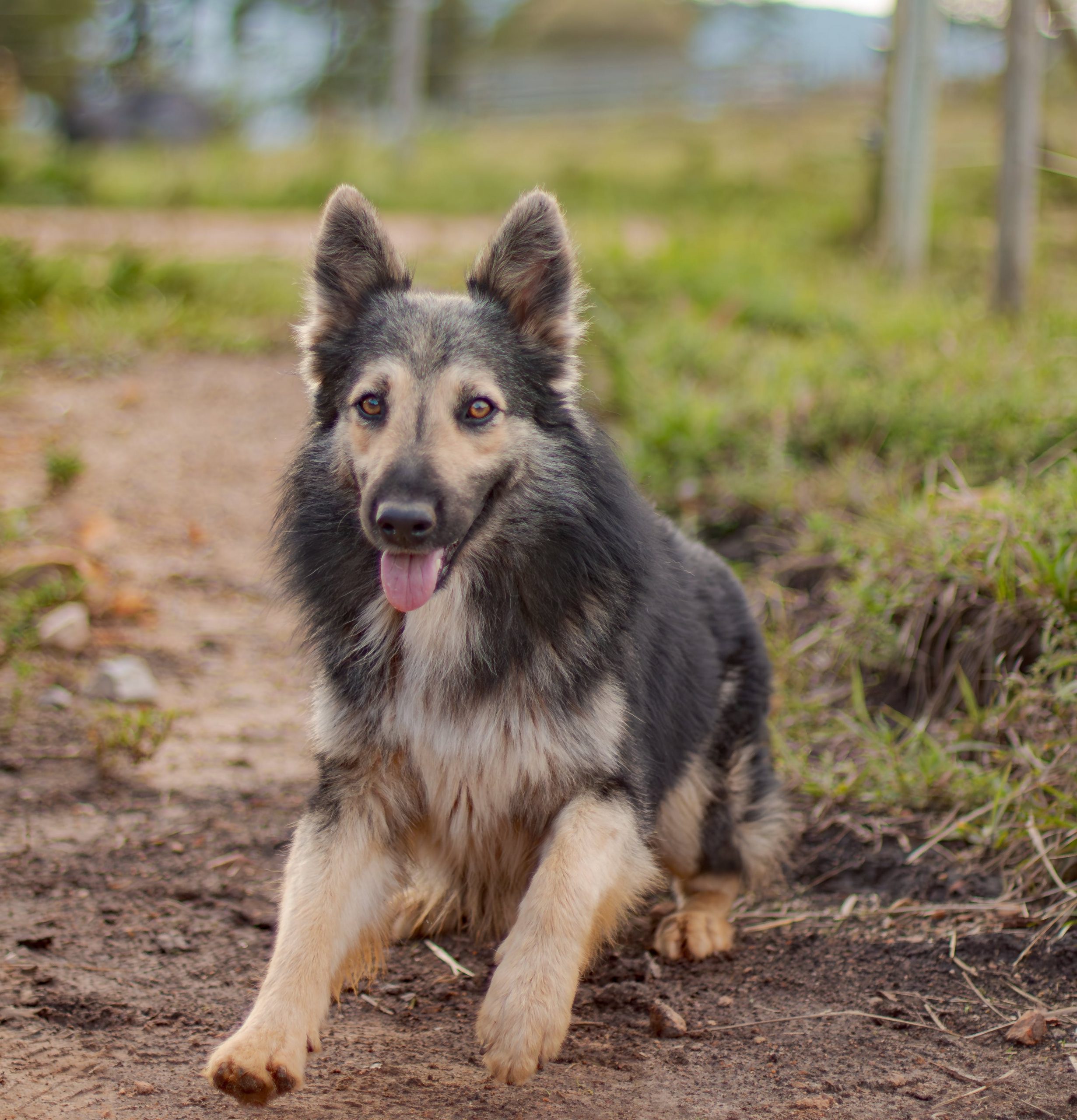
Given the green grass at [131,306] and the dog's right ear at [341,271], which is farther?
the green grass at [131,306]

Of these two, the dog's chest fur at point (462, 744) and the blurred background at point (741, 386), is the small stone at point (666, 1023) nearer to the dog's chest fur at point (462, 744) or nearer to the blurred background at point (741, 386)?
the dog's chest fur at point (462, 744)

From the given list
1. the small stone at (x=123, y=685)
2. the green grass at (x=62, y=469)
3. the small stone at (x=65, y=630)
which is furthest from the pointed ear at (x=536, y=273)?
the green grass at (x=62, y=469)

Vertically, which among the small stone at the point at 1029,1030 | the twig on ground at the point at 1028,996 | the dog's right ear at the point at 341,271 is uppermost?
the dog's right ear at the point at 341,271

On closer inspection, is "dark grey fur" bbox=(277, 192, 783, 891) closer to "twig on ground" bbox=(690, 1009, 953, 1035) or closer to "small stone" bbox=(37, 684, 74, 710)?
"twig on ground" bbox=(690, 1009, 953, 1035)

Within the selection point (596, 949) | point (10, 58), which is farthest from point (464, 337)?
point (10, 58)

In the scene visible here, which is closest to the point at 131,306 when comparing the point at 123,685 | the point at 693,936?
the point at 123,685

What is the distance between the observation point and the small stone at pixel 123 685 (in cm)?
500

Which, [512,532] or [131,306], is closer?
[512,532]

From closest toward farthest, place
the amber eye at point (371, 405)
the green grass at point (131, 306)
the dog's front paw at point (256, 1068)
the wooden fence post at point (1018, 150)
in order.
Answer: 1. the dog's front paw at point (256, 1068)
2. the amber eye at point (371, 405)
3. the wooden fence post at point (1018, 150)
4. the green grass at point (131, 306)

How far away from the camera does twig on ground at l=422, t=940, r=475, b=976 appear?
346cm

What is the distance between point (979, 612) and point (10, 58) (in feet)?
79.4

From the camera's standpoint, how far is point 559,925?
2770mm

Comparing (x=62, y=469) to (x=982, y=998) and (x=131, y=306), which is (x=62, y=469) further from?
(x=982, y=998)

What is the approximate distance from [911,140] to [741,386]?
4.43m
